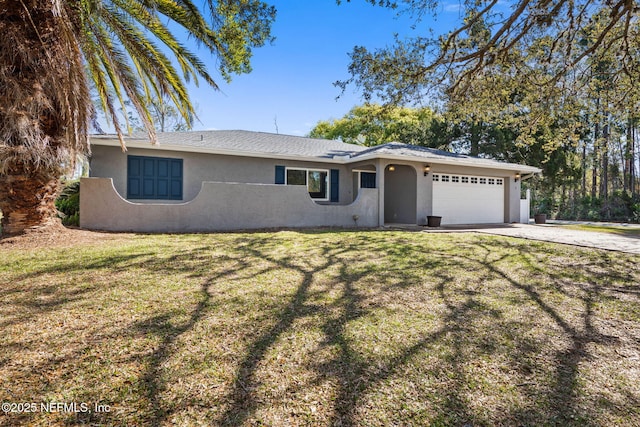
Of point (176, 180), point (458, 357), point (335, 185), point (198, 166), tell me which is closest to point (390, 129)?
point (335, 185)

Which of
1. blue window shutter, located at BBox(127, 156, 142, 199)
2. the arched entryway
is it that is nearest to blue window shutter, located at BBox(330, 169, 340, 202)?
the arched entryway

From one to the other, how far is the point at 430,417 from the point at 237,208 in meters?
9.75

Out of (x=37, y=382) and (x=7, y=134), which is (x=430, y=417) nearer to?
(x=37, y=382)

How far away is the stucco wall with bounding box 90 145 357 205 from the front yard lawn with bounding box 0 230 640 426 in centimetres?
597

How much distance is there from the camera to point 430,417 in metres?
2.18

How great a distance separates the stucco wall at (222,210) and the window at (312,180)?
2062 millimetres

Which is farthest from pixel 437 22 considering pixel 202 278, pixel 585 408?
pixel 585 408

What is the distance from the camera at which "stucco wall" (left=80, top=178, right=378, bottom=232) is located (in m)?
9.73

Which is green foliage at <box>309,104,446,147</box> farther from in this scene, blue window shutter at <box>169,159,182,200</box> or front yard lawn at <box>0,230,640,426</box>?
front yard lawn at <box>0,230,640,426</box>

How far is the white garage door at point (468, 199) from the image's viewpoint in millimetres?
14906

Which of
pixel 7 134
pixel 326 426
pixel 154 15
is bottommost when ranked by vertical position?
pixel 326 426

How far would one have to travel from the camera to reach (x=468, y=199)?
51.4 ft

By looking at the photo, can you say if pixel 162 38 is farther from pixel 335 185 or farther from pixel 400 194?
pixel 400 194

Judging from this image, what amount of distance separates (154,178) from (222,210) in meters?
2.87
